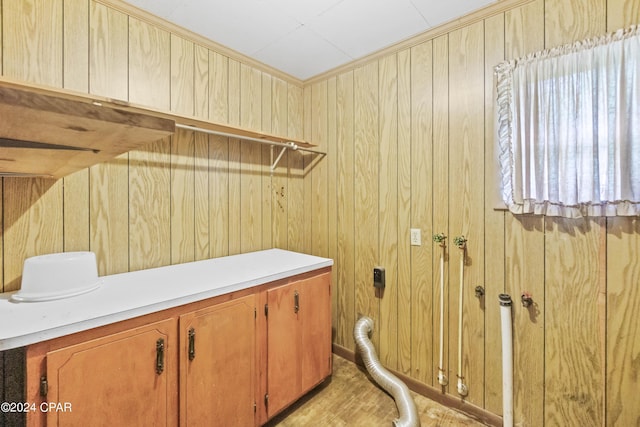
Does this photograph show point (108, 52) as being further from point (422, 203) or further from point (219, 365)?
point (422, 203)

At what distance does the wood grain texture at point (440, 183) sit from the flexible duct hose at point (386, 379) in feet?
0.87

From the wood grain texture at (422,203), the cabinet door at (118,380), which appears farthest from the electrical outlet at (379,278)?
the cabinet door at (118,380)

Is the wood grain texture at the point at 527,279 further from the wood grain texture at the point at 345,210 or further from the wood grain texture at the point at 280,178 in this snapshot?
A: the wood grain texture at the point at 280,178

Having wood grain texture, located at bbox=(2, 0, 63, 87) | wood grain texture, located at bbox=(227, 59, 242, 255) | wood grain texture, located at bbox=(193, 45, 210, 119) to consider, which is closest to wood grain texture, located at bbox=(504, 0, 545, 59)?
wood grain texture, located at bbox=(227, 59, 242, 255)

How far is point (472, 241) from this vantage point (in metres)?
1.68

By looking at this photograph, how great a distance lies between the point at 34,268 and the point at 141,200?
0.62 metres

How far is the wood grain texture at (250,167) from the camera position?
7.06 ft

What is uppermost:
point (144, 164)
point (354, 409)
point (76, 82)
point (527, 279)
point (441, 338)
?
point (76, 82)

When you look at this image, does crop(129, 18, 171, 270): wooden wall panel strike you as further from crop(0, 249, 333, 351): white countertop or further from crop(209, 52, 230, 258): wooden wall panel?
crop(209, 52, 230, 258): wooden wall panel

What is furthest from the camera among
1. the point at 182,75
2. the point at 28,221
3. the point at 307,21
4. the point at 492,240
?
the point at 182,75

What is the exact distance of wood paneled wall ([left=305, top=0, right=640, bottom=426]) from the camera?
131cm

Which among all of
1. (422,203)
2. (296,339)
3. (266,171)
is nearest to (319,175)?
(266,171)

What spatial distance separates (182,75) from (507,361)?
2593 mm

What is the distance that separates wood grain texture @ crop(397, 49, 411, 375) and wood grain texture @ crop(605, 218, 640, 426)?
0.99m
